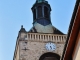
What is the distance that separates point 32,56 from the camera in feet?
97.5

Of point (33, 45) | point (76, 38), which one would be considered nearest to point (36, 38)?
point (33, 45)

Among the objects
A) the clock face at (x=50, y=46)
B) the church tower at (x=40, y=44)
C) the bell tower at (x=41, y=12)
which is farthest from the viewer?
the bell tower at (x=41, y=12)

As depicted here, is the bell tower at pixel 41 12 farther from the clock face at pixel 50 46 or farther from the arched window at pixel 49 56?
the arched window at pixel 49 56

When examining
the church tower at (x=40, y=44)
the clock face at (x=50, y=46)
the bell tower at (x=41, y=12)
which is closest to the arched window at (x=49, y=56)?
the church tower at (x=40, y=44)

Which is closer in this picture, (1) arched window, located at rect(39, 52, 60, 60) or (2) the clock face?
(1) arched window, located at rect(39, 52, 60, 60)

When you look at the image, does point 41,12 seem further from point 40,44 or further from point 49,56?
point 49,56

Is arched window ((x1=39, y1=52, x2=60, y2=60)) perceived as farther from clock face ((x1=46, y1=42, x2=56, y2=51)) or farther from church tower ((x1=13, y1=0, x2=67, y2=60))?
clock face ((x1=46, y1=42, x2=56, y2=51))

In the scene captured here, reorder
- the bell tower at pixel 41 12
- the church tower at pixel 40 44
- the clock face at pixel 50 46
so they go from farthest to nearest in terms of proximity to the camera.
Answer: the bell tower at pixel 41 12 → the clock face at pixel 50 46 → the church tower at pixel 40 44

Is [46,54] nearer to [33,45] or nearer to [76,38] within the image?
[33,45]

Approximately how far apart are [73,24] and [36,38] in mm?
20614

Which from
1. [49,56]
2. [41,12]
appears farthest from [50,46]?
[41,12]

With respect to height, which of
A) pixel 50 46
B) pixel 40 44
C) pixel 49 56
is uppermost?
pixel 40 44

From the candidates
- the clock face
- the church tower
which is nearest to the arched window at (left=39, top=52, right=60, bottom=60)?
the church tower

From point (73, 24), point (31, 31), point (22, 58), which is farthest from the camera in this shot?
point (31, 31)
